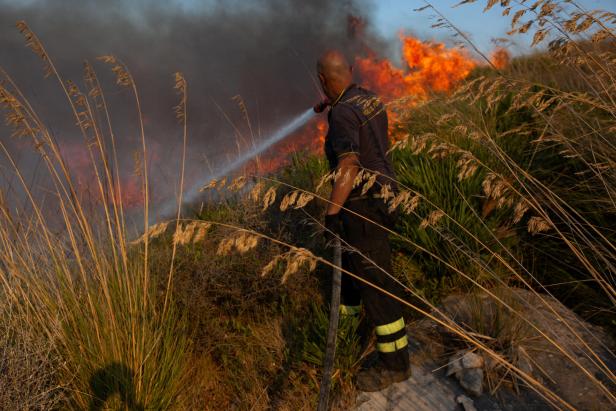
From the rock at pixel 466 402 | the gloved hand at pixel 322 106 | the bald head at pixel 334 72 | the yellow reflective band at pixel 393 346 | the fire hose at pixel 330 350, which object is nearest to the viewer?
the fire hose at pixel 330 350

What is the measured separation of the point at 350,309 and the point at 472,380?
1.00 meters

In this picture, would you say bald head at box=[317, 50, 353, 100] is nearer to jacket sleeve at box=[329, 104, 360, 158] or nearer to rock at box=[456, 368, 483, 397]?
jacket sleeve at box=[329, 104, 360, 158]

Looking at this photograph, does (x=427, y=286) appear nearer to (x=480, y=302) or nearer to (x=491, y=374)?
(x=480, y=302)

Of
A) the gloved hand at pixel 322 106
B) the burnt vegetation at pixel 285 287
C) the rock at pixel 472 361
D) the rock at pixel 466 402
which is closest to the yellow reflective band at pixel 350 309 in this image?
the burnt vegetation at pixel 285 287

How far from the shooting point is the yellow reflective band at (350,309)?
13.5 feet

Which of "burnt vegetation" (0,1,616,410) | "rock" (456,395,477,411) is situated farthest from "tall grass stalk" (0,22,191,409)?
"rock" (456,395,477,411)

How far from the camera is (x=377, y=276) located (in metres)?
3.70

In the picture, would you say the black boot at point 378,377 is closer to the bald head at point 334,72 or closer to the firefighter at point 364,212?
the firefighter at point 364,212

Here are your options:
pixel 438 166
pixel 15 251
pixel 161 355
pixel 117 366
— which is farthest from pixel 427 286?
pixel 15 251

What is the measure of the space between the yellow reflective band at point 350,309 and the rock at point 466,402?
970 millimetres

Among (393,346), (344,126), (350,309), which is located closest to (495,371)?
(393,346)

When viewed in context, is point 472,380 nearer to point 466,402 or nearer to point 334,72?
point 466,402

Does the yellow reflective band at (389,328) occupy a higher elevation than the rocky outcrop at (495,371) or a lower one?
higher

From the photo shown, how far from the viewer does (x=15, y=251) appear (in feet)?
11.4
